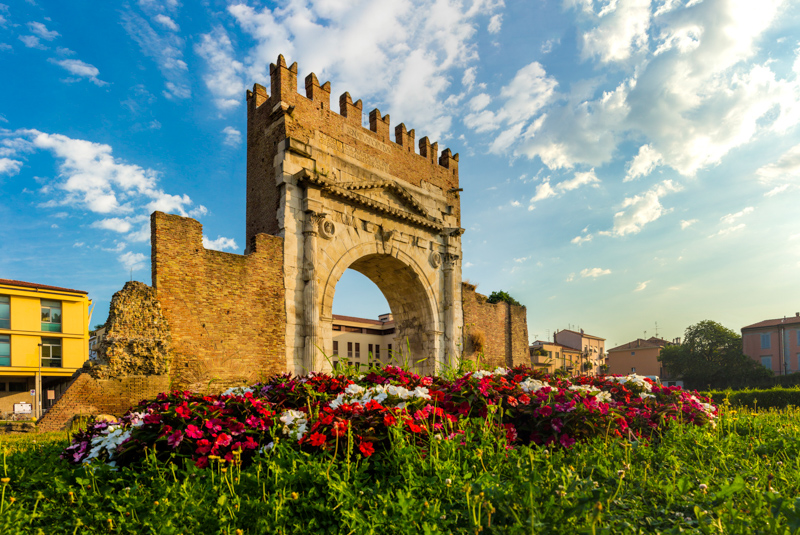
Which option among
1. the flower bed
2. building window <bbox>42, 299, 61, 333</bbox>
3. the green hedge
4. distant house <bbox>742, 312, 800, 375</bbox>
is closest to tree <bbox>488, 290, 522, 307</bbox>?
the green hedge

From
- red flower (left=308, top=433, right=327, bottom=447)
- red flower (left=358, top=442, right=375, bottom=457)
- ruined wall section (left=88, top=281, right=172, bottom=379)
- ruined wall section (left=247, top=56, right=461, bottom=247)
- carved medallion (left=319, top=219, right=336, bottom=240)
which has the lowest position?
red flower (left=358, top=442, right=375, bottom=457)

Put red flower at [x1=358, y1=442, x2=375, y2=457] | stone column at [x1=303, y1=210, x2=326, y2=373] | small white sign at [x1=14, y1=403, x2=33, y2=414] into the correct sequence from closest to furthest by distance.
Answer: red flower at [x1=358, y1=442, x2=375, y2=457] → stone column at [x1=303, y1=210, x2=326, y2=373] → small white sign at [x1=14, y1=403, x2=33, y2=414]

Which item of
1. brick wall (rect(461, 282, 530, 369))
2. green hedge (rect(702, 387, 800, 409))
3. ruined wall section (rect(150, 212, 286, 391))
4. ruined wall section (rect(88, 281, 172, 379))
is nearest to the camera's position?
ruined wall section (rect(88, 281, 172, 379))

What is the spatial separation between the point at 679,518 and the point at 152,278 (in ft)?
35.1

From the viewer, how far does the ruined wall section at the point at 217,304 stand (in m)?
10.9

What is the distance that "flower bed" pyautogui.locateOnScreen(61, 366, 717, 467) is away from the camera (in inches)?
148

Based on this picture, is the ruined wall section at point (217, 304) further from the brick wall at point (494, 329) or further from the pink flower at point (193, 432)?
the brick wall at point (494, 329)

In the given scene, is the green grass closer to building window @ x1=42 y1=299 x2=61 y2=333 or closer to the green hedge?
the green hedge

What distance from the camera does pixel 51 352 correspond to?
101ft

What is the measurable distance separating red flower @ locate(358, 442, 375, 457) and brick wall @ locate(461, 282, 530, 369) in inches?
553

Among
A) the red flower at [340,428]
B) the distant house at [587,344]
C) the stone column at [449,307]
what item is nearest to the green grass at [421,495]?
the red flower at [340,428]

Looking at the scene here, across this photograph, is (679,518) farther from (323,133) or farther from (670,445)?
(323,133)

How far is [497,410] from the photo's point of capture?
4.87 meters

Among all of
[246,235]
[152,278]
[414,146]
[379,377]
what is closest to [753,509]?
[379,377]
